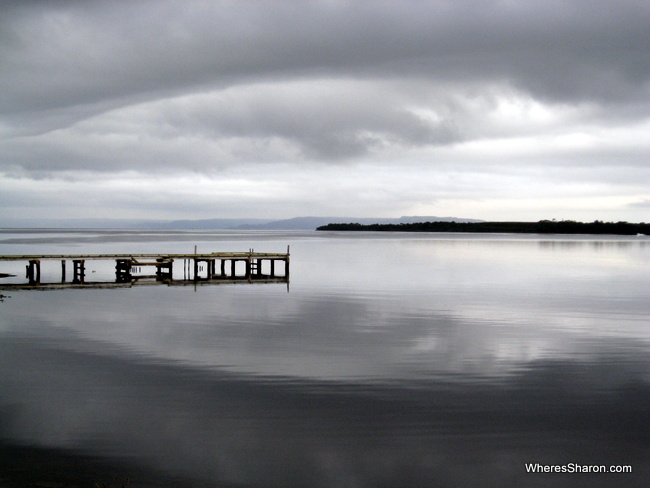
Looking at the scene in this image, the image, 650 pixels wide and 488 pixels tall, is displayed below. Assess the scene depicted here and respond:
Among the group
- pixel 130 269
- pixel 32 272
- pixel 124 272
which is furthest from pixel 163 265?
pixel 32 272

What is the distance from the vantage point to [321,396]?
1452 cm

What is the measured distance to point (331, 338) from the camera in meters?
22.1

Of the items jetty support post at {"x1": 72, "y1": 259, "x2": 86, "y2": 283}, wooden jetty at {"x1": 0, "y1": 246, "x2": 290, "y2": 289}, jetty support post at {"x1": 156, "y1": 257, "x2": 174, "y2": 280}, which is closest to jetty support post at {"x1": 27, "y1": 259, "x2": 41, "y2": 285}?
wooden jetty at {"x1": 0, "y1": 246, "x2": 290, "y2": 289}

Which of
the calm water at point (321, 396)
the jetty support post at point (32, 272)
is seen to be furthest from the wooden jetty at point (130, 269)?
the calm water at point (321, 396)

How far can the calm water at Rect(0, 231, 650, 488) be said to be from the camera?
10.6 m

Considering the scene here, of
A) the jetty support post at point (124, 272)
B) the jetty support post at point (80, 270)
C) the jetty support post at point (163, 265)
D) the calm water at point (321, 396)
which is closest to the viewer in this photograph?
the calm water at point (321, 396)

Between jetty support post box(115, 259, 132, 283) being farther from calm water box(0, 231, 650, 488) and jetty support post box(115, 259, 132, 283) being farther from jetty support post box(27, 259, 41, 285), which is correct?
calm water box(0, 231, 650, 488)

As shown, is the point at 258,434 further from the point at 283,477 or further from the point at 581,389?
the point at 581,389

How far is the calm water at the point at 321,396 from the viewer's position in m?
10.6

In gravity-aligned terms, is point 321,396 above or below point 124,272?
below

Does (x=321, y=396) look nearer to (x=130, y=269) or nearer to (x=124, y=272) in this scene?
(x=124, y=272)

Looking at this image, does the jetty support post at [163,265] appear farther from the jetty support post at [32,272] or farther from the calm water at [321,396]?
the calm water at [321,396]

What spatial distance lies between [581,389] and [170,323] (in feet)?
55.3

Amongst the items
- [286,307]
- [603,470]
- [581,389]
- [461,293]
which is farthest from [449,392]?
[461,293]
